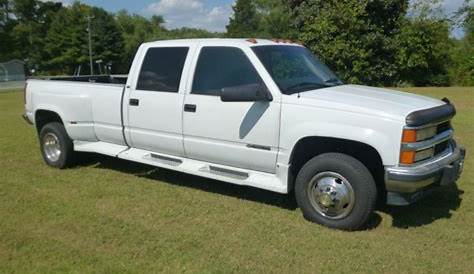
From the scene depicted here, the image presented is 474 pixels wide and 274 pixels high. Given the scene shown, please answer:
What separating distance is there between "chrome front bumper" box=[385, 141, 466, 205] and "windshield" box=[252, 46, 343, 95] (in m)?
1.39

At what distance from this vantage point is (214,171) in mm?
5879

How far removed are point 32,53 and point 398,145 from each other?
7992cm

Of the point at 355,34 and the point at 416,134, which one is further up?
the point at 355,34

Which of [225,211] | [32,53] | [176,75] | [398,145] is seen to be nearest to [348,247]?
[398,145]

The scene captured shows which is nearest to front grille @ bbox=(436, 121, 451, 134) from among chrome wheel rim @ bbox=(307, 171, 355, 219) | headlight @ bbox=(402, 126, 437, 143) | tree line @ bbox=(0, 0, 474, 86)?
headlight @ bbox=(402, 126, 437, 143)

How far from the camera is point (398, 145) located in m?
4.56

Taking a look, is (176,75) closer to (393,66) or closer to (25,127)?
(25,127)

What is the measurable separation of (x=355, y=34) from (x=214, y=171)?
2216 centimetres

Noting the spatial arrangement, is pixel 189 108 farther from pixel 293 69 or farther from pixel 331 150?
pixel 331 150

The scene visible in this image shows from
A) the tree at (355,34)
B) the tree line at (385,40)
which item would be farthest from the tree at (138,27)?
the tree at (355,34)

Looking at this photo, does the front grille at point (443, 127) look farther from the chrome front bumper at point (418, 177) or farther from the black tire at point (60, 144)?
the black tire at point (60, 144)

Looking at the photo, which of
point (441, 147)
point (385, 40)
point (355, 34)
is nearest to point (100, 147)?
point (441, 147)

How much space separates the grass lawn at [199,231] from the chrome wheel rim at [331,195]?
0.65ft

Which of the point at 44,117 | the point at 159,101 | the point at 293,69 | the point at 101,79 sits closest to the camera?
the point at 293,69
